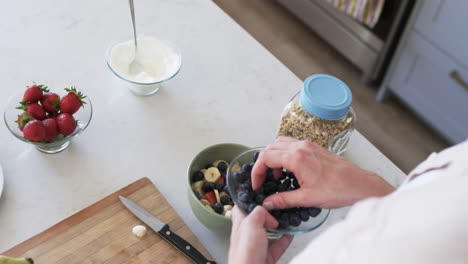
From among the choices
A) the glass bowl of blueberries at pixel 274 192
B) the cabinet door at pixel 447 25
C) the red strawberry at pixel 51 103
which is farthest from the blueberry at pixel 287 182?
the cabinet door at pixel 447 25

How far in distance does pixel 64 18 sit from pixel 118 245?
0.68m

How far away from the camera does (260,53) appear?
4.03ft

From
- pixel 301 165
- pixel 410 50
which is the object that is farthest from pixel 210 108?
pixel 410 50

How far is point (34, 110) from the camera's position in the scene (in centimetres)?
89

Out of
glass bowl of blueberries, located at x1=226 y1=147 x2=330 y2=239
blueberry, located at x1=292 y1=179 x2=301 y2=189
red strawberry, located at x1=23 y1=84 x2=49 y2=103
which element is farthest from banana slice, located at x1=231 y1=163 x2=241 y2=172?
red strawberry, located at x1=23 y1=84 x2=49 y2=103

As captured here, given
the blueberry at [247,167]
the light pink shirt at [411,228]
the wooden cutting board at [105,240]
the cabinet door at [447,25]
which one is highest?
the light pink shirt at [411,228]

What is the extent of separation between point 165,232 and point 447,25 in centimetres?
156

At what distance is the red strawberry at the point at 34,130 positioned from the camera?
0.85 meters

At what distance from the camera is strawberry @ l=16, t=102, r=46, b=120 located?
887 mm

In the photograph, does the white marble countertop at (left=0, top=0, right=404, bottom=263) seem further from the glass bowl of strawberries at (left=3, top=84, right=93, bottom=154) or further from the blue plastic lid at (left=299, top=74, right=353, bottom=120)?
the blue plastic lid at (left=299, top=74, right=353, bottom=120)

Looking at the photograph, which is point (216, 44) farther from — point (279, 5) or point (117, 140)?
point (279, 5)

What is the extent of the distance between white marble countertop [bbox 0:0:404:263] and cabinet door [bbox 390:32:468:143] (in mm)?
1078

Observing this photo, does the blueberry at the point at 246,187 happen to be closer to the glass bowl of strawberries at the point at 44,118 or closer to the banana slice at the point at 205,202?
the banana slice at the point at 205,202

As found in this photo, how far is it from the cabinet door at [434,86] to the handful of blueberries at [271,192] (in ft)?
4.72
